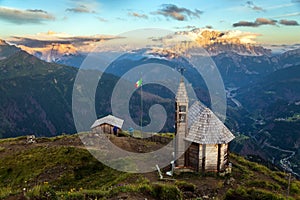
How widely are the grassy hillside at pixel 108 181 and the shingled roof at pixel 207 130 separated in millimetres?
4215

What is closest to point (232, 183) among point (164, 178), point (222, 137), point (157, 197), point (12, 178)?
point (222, 137)

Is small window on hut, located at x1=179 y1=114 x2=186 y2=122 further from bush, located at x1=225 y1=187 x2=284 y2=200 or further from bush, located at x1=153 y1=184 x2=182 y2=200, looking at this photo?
bush, located at x1=153 y1=184 x2=182 y2=200

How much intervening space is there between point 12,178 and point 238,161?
104 feet

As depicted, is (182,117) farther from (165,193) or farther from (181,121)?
(165,193)

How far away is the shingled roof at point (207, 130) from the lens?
31.7 m

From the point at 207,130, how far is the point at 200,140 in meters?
1.63

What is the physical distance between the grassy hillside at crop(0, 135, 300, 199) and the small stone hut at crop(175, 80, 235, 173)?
1735 mm

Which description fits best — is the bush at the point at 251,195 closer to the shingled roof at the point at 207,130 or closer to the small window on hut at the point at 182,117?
the shingled roof at the point at 207,130

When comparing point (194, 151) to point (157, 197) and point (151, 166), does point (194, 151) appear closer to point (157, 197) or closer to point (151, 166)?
point (151, 166)

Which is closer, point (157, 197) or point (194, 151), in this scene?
point (157, 197)

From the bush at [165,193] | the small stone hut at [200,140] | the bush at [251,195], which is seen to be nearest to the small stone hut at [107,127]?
the small stone hut at [200,140]

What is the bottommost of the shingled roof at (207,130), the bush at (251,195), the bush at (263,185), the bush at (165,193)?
the bush at (263,185)

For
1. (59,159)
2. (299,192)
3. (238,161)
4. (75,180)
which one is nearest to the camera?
(299,192)

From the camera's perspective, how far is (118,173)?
3127cm
